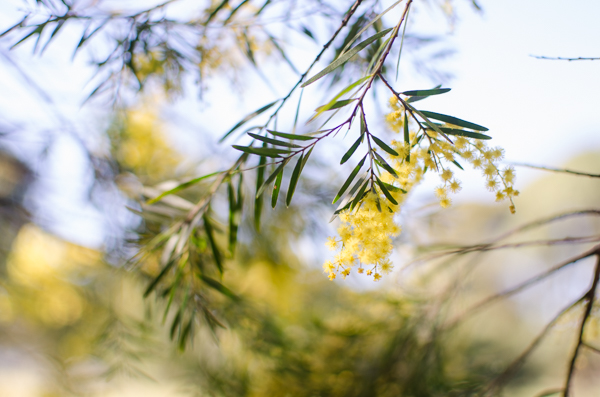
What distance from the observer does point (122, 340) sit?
159 centimetres

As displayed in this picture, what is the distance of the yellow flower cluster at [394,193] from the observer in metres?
0.54

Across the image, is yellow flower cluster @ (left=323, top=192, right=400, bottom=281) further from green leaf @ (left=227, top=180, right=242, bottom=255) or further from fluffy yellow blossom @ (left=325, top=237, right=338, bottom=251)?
green leaf @ (left=227, top=180, right=242, bottom=255)

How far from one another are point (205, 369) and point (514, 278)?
563 cm

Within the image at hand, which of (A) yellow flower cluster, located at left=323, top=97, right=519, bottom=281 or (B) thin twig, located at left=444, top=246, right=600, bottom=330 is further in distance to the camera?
(B) thin twig, located at left=444, top=246, right=600, bottom=330

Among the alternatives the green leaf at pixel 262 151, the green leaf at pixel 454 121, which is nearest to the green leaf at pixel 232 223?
the green leaf at pixel 262 151

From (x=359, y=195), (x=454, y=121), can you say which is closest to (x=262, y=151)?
(x=359, y=195)

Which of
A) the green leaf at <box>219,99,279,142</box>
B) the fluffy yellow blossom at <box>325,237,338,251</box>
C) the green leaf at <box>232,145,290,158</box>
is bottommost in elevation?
the fluffy yellow blossom at <box>325,237,338,251</box>

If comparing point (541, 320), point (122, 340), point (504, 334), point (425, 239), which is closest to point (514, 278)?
point (541, 320)

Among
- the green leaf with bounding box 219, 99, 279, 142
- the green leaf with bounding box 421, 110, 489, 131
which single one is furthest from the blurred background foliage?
the green leaf with bounding box 421, 110, 489, 131

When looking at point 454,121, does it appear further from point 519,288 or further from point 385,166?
point 519,288

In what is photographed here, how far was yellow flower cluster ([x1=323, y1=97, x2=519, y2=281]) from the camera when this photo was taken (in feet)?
1.78

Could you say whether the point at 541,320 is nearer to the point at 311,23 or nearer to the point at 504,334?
the point at 504,334

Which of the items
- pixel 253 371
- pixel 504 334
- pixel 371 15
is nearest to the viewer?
pixel 371 15

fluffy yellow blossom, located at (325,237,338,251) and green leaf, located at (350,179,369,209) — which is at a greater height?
green leaf, located at (350,179,369,209)
